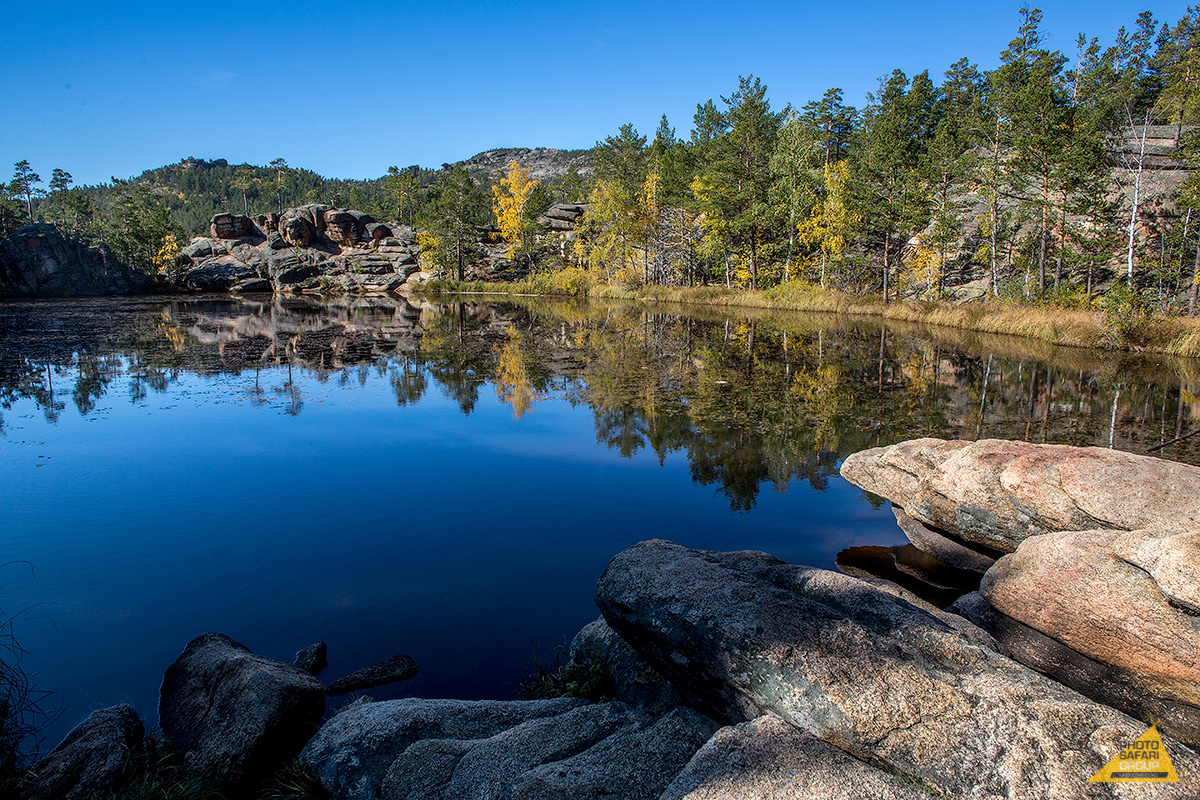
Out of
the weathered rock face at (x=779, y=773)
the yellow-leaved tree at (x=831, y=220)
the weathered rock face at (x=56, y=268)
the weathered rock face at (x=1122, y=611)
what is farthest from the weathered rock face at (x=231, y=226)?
the weathered rock face at (x=779, y=773)

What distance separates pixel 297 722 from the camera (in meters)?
3.76

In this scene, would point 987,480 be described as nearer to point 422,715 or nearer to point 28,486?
point 422,715

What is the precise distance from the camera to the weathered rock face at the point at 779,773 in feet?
7.55

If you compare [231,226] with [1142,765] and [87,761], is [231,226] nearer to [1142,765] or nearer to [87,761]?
[87,761]

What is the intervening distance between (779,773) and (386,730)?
79.9 inches

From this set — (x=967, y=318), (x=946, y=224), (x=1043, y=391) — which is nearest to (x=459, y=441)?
(x=1043, y=391)

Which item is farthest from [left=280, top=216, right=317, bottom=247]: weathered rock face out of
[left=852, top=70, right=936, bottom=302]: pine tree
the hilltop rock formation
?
[left=852, top=70, right=936, bottom=302]: pine tree

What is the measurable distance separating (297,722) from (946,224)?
34.0 meters

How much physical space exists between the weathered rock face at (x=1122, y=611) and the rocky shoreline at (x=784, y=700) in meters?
0.01

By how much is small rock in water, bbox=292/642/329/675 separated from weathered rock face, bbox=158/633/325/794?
0.52 metres

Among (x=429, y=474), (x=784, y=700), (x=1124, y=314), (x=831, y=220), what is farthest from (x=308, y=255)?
(x=784, y=700)

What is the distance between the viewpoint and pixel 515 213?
58.7m

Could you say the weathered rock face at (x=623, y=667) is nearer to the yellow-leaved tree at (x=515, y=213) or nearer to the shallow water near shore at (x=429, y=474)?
the shallow water near shore at (x=429, y=474)

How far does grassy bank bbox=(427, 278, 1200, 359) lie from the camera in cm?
1948
